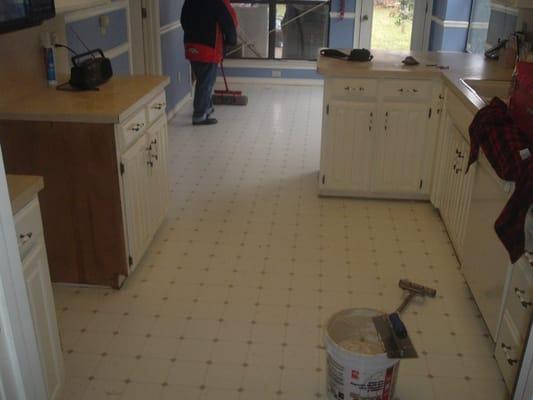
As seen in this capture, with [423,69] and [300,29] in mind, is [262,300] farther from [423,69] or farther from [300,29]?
[300,29]

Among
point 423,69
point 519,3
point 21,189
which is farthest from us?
point 423,69

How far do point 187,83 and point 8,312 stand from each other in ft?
17.9

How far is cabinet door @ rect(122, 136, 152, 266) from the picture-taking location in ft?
8.87

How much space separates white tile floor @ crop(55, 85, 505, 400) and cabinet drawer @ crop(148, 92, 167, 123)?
2.44ft

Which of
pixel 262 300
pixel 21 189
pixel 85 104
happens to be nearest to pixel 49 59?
pixel 85 104

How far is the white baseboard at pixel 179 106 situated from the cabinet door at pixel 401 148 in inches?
106

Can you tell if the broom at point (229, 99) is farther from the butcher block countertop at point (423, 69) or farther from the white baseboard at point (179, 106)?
the butcher block countertop at point (423, 69)

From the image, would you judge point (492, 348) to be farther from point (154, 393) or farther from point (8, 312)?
point (8, 312)

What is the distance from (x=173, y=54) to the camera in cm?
577

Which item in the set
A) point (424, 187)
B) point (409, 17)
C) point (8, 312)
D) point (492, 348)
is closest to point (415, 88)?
point (424, 187)

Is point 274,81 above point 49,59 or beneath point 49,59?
beneath

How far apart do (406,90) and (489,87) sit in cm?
51

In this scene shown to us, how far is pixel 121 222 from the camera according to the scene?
2695mm

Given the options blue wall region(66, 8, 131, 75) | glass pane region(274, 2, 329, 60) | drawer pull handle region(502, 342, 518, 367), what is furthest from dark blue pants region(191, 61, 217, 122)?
drawer pull handle region(502, 342, 518, 367)
